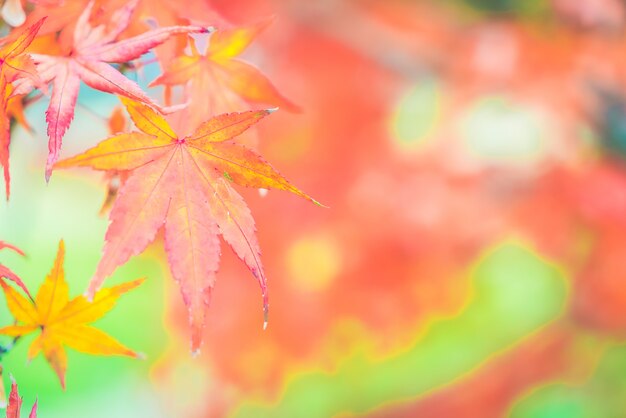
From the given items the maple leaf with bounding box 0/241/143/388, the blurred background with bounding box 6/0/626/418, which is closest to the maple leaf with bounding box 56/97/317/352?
the maple leaf with bounding box 0/241/143/388

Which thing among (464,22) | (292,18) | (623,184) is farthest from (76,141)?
(623,184)

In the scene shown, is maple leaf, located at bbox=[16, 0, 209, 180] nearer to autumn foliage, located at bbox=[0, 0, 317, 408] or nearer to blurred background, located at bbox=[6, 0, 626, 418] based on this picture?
autumn foliage, located at bbox=[0, 0, 317, 408]

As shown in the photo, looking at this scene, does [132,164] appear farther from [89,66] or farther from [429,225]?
[429,225]

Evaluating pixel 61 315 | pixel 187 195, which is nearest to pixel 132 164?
pixel 187 195

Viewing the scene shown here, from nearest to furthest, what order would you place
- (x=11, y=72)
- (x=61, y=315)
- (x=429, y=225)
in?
1. (x=11, y=72)
2. (x=61, y=315)
3. (x=429, y=225)

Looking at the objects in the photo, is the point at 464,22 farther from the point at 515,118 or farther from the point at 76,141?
the point at 76,141

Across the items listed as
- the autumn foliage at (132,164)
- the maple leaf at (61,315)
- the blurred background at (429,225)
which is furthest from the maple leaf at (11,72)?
the blurred background at (429,225)

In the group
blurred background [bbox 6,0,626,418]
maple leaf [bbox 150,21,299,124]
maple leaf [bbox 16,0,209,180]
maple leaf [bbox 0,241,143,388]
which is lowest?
blurred background [bbox 6,0,626,418]
